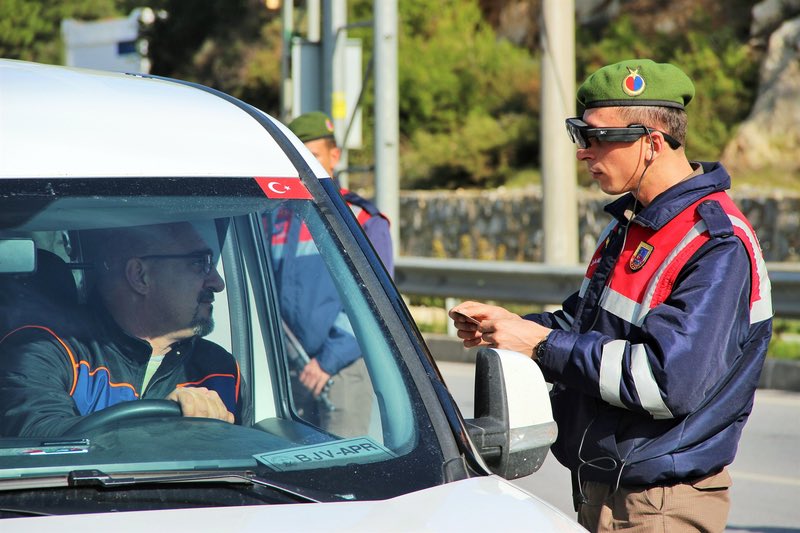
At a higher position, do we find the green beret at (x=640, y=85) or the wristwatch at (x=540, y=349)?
the green beret at (x=640, y=85)

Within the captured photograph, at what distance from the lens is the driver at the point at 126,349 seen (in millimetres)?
2484

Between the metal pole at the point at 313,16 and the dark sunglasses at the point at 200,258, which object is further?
the metal pole at the point at 313,16

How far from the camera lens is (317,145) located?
241 inches

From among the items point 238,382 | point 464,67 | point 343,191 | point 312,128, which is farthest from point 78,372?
point 464,67

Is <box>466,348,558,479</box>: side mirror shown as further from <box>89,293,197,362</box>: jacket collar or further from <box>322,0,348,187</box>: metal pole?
<box>322,0,348,187</box>: metal pole

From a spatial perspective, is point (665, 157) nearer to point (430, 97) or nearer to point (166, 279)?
point (166, 279)

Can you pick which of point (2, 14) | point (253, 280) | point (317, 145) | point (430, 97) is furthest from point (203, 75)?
point (253, 280)

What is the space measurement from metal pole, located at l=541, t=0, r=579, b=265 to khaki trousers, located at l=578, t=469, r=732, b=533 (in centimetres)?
1049

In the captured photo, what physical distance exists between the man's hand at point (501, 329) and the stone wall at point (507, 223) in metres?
14.8

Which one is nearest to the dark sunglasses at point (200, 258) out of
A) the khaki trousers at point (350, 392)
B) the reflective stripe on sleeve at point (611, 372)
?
the reflective stripe on sleeve at point (611, 372)

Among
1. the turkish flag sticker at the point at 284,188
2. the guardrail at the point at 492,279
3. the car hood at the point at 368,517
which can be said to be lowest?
the guardrail at the point at 492,279

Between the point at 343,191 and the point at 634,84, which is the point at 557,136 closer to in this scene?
the point at 343,191

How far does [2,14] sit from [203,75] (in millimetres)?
21303

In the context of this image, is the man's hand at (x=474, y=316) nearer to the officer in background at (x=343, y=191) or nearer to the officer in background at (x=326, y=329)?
the officer in background at (x=326, y=329)
